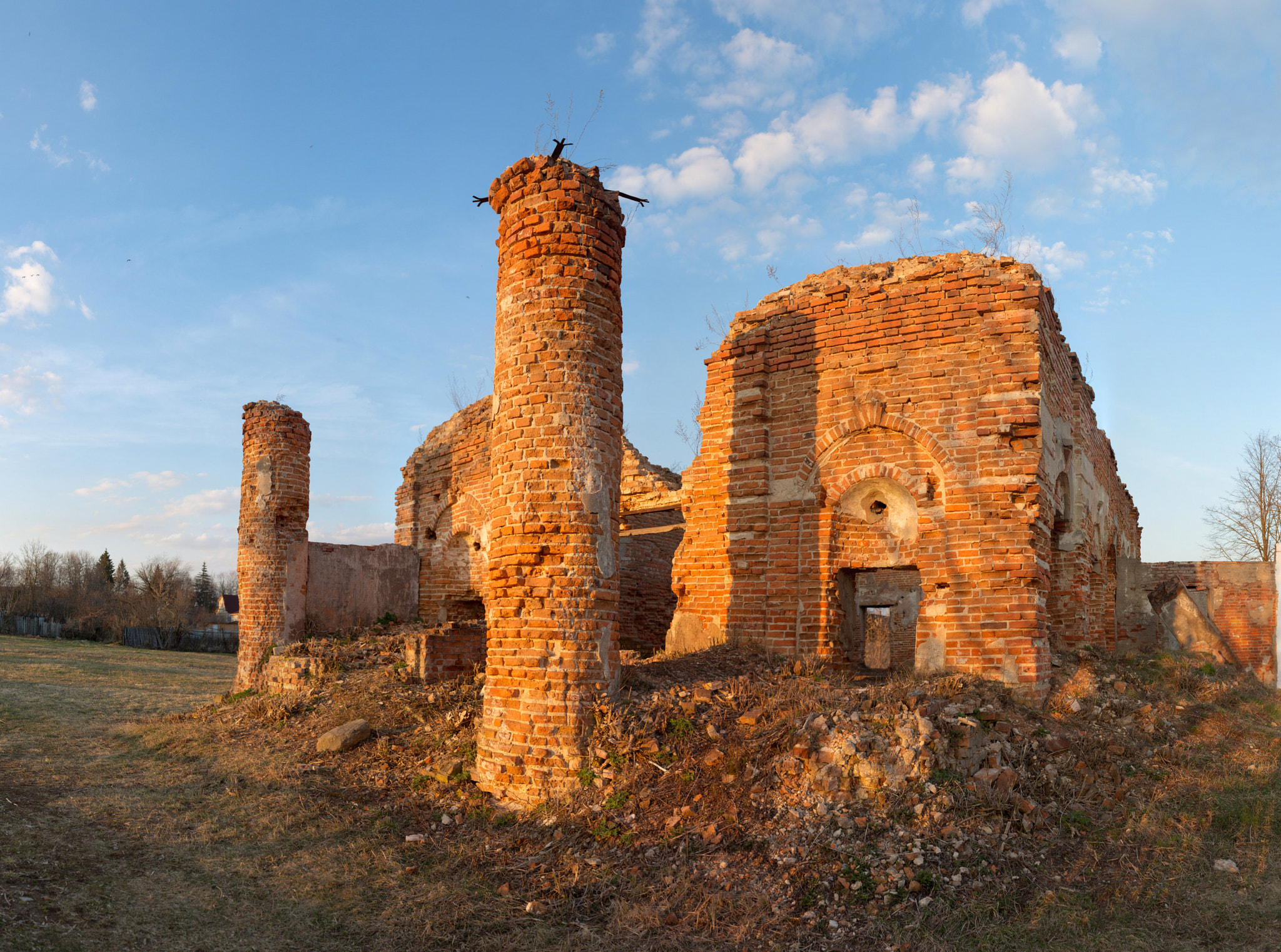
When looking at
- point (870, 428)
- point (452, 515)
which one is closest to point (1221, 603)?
point (870, 428)

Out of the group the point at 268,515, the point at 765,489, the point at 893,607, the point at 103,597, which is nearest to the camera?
the point at 765,489

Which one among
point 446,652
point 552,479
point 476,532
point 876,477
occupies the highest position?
point 876,477

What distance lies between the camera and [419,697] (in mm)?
8438

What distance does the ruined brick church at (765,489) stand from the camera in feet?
20.8

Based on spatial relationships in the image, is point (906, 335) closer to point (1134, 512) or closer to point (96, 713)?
point (96, 713)

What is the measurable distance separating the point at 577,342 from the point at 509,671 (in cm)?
279

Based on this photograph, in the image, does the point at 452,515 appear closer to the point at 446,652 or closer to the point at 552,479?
the point at 446,652

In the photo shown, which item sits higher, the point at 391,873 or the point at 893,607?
the point at 893,607

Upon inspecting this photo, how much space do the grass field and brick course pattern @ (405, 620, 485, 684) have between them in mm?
1138

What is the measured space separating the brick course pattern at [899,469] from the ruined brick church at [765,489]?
0.08ft

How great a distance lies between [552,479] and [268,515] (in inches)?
327

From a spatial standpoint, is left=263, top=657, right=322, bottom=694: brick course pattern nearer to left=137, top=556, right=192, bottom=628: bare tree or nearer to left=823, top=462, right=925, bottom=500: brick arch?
left=823, top=462, right=925, bottom=500: brick arch

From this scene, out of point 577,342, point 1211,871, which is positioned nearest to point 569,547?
point 577,342

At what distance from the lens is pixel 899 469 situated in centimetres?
843
